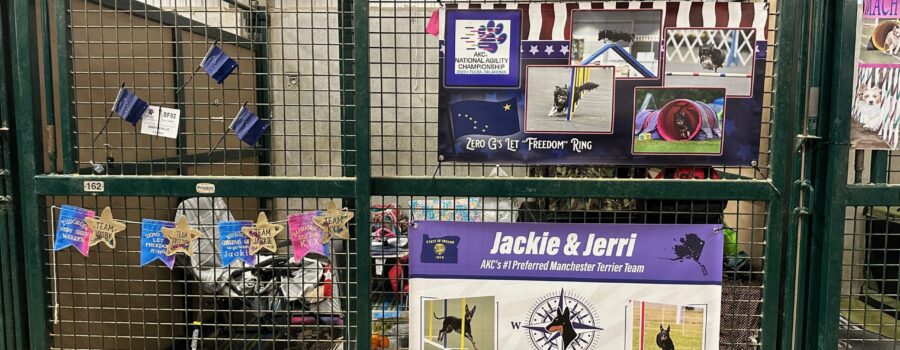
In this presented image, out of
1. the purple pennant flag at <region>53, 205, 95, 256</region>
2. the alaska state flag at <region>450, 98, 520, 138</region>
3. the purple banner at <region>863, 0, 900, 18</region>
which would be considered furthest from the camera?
the purple pennant flag at <region>53, 205, 95, 256</region>

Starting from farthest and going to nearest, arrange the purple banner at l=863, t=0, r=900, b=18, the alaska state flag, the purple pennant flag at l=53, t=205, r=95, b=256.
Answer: the purple pennant flag at l=53, t=205, r=95, b=256, the alaska state flag, the purple banner at l=863, t=0, r=900, b=18

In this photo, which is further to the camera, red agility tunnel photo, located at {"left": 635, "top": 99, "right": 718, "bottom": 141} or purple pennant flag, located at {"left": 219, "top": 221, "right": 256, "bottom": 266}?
purple pennant flag, located at {"left": 219, "top": 221, "right": 256, "bottom": 266}

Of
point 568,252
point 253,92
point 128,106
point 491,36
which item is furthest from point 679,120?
point 253,92

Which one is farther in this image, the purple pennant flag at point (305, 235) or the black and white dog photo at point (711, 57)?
the purple pennant flag at point (305, 235)

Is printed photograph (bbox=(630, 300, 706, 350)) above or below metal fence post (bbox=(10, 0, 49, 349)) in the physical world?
below

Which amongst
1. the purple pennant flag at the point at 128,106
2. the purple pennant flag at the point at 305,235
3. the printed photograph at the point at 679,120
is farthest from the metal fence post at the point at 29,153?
the printed photograph at the point at 679,120

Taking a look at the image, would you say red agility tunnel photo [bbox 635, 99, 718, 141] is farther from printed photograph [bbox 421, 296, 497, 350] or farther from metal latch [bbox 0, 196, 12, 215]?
metal latch [bbox 0, 196, 12, 215]

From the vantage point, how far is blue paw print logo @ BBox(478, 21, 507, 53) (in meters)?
1.89

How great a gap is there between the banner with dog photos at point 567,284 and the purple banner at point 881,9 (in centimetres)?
79

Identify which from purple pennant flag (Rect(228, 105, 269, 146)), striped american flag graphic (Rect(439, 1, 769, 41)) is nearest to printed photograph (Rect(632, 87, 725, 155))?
striped american flag graphic (Rect(439, 1, 769, 41))

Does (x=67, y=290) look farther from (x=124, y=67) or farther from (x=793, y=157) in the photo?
(x=793, y=157)

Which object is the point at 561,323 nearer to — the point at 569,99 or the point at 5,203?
the point at 569,99

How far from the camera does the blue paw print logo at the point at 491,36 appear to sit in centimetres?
189

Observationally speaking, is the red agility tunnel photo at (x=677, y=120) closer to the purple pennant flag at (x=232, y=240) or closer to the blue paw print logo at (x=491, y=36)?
the blue paw print logo at (x=491, y=36)
